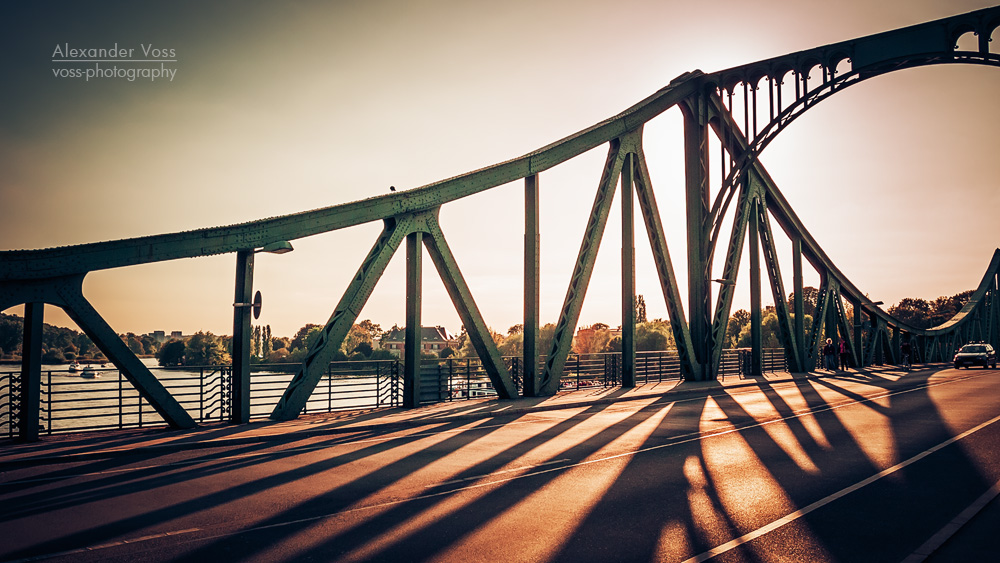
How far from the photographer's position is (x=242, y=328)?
1337 centimetres

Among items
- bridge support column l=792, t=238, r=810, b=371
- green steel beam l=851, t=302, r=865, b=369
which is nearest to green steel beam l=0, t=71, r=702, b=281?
bridge support column l=792, t=238, r=810, b=371

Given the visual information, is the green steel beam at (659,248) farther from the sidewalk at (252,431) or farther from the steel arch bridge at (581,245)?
the sidewalk at (252,431)

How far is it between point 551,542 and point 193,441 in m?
7.83

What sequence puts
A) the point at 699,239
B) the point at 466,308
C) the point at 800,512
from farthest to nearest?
the point at 699,239
the point at 466,308
the point at 800,512

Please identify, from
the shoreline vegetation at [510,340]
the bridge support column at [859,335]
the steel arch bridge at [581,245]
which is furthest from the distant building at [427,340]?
the steel arch bridge at [581,245]

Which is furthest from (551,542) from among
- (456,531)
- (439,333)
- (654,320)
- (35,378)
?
(439,333)

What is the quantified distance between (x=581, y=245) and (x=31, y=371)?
14.6 metres

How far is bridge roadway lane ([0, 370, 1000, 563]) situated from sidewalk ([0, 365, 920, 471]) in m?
0.34

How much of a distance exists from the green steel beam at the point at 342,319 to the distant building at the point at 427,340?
107 metres

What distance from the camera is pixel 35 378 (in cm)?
1101

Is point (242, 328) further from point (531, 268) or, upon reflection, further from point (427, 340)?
point (427, 340)

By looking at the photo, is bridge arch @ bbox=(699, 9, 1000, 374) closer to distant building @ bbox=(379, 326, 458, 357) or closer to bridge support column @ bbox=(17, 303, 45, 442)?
bridge support column @ bbox=(17, 303, 45, 442)

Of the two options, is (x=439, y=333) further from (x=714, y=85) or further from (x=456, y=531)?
→ (x=456, y=531)

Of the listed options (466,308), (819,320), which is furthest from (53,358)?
(819,320)
